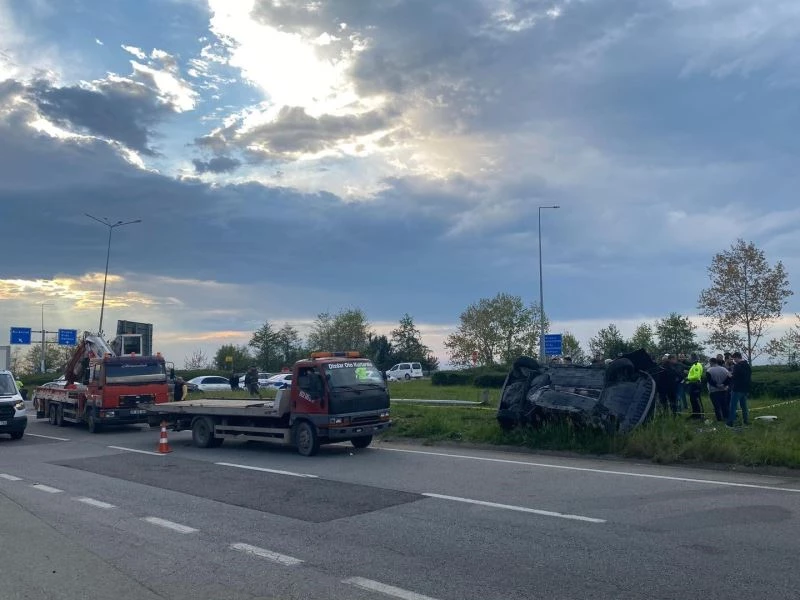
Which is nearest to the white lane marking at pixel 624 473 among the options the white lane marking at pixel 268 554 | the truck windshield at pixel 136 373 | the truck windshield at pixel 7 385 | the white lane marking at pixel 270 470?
the white lane marking at pixel 270 470

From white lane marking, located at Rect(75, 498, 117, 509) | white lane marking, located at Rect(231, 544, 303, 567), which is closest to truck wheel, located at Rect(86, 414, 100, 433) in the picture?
white lane marking, located at Rect(75, 498, 117, 509)

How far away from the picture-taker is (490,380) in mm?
42656

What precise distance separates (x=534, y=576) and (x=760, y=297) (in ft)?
130

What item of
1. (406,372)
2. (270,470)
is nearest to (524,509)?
(270,470)

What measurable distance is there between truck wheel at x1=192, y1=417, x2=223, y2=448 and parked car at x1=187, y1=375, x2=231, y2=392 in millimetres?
27055

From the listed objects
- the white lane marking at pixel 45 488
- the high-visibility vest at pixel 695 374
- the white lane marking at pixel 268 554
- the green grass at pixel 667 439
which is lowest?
the white lane marking at pixel 268 554

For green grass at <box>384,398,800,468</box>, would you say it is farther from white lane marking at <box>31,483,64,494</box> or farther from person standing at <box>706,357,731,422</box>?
white lane marking at <box>31,483,64,494</box>

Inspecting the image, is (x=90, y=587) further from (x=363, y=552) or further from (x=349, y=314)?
(x=349, y=314)

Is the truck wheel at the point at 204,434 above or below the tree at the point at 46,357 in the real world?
below

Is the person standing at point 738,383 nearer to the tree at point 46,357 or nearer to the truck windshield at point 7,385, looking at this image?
the truck windshield at point 7,385

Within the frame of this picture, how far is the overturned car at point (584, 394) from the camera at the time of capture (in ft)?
48.9

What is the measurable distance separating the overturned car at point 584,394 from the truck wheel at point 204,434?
6902 mm

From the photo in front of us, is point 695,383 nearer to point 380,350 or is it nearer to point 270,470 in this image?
point 270,470

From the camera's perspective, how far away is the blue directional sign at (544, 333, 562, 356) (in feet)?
128
